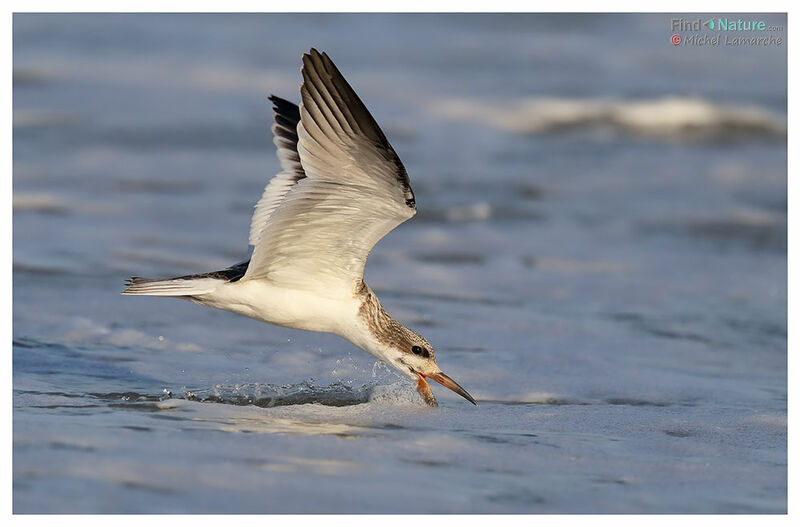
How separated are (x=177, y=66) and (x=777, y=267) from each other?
9.43m

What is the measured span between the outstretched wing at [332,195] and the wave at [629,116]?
30.4ft

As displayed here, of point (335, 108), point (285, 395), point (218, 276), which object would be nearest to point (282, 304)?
point (218, 276)

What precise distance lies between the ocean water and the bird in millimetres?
357

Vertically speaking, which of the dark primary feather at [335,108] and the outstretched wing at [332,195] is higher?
the dark primary feather at [335,108]

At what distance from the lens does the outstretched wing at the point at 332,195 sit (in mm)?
4852

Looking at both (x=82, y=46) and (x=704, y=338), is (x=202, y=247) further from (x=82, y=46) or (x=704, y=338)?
(x=82, y=46)

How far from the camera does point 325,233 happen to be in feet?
17.7

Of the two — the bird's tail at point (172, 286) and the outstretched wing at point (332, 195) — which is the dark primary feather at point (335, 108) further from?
the bird's tail at point (172, 286)

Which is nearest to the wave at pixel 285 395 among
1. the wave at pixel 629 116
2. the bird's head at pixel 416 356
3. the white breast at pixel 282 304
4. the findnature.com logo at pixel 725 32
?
the bird's head at pixel 416 356

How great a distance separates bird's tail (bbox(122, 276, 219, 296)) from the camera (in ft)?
18.1

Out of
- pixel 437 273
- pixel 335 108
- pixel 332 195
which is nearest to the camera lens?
pixel 335 108

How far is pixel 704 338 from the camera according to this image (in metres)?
7.82

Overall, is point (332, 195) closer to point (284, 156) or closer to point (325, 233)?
point (325, 233)

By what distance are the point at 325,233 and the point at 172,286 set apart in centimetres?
82
